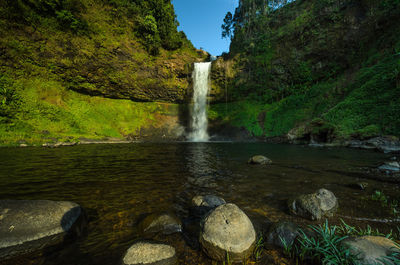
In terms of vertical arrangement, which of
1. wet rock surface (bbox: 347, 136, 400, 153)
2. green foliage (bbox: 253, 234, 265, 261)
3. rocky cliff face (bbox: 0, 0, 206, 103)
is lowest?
green foliage (bbox: 253, 234, 265, 261)

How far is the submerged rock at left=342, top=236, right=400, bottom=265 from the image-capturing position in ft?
5.20

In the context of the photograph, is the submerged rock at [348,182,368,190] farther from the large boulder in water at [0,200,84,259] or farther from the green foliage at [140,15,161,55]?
the green foliage at [140,15,161,55]

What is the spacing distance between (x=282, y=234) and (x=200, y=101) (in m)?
32.4

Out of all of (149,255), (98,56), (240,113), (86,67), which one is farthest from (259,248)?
(240,113)

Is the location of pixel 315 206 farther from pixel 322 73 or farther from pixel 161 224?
pixel 322 73

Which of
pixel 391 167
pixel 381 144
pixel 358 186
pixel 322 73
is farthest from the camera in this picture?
pixel 322 73

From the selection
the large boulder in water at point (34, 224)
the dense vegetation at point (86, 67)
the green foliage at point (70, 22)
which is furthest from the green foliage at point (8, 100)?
the large boulder in water at point (34, 224)

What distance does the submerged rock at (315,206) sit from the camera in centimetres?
309

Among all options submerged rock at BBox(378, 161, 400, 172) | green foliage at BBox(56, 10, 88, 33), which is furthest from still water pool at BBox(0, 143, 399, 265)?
green foliage at BBox(56, 10, 88, 33)

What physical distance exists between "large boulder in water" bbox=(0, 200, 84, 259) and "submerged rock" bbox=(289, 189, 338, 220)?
4.16 meters

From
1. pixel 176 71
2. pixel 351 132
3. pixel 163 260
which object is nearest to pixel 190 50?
pixel 176 71

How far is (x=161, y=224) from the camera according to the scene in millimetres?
2836

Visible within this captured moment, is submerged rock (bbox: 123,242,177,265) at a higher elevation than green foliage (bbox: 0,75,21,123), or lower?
lower

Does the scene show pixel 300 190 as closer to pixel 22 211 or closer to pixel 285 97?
pixel 22 211
